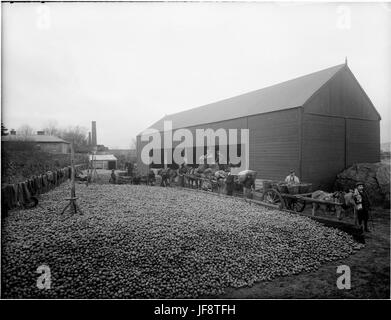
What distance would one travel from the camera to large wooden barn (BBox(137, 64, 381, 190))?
1479 centimetres

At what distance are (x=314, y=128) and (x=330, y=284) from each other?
39.1 feet

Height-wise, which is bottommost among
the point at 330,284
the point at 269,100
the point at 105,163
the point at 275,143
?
the point at 330,284

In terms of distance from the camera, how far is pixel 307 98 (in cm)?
1470

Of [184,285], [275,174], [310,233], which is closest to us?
[184,285]

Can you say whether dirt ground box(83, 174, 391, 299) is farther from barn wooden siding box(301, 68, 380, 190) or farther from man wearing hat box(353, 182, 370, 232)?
barn wooden siding box(301, 68, 380, 190)

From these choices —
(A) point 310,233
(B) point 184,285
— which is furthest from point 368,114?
(B) point 184,285

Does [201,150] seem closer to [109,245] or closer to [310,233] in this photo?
[310,233]

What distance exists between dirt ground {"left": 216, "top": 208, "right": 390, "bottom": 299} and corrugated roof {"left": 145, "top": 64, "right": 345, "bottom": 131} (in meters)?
10.8

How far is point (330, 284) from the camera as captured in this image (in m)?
4.96

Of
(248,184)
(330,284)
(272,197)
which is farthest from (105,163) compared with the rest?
(330,284)

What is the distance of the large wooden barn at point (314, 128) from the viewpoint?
14.8 m

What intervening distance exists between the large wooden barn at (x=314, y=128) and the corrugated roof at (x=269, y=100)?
0.08 m

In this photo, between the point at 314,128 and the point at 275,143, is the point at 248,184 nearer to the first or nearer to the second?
the point at 275,143
